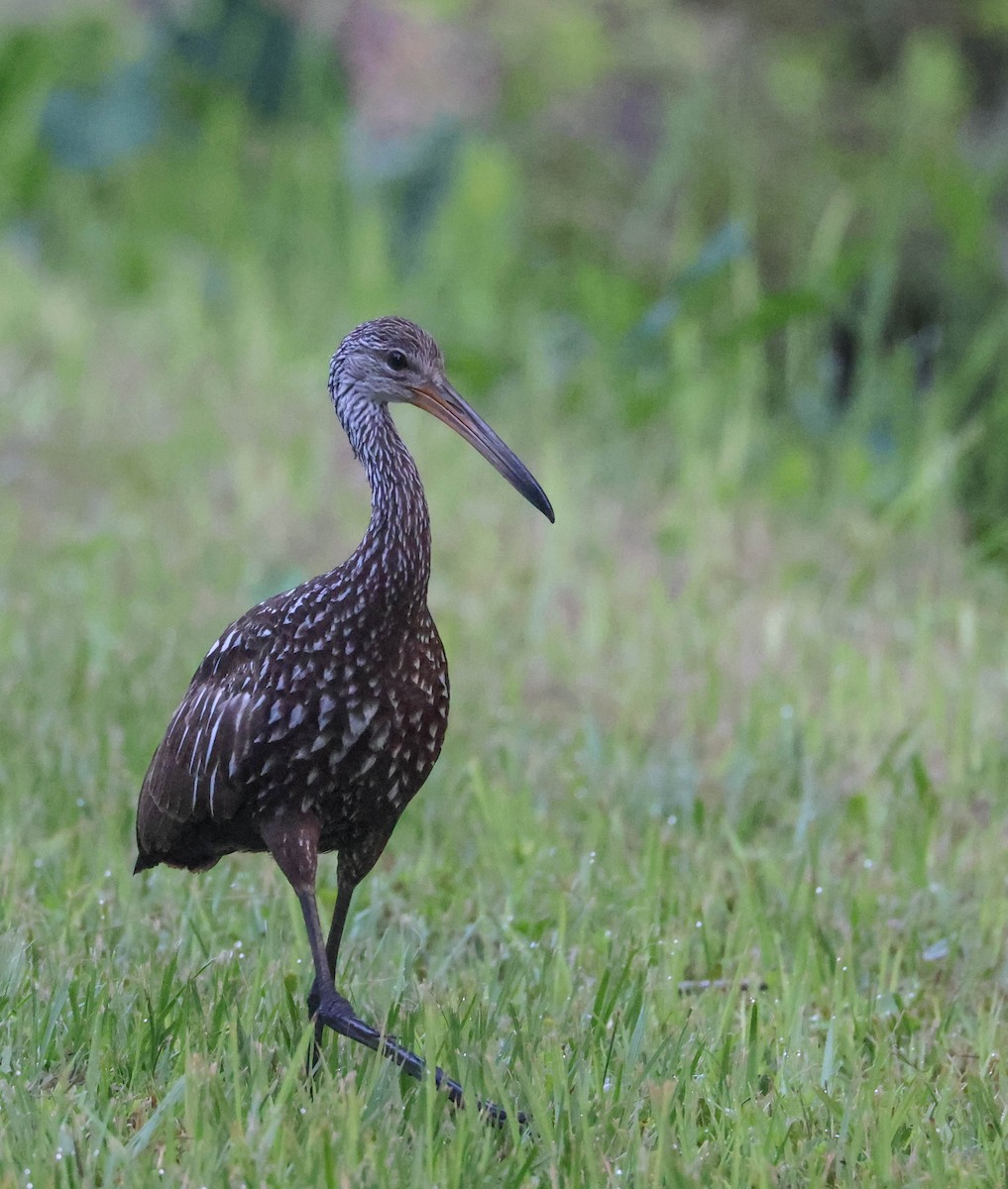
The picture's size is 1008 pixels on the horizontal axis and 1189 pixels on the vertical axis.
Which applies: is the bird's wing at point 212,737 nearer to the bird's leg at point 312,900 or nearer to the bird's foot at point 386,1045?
the bird's leg at point 312,900

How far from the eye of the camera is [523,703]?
4945mm

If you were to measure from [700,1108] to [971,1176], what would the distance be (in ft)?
1.47

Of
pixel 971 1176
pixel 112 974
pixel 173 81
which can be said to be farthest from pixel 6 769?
pixel 173 81

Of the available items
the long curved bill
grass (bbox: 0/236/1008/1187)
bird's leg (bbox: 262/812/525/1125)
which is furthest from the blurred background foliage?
bird's leg (bbox: 262/812/525/1125)

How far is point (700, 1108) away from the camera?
288 cm

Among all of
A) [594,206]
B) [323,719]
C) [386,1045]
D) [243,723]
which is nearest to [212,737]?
[243,723]

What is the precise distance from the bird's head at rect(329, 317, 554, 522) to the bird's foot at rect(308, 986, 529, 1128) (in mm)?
905

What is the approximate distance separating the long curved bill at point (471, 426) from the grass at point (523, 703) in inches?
34.0

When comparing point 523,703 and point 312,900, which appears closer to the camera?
point 312,900

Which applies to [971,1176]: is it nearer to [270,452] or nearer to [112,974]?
[112,974]

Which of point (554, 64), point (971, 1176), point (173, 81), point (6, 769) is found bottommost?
point (971, 1176)

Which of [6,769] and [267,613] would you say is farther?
[6,769]

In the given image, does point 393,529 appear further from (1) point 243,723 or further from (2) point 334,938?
(2) point 334,938

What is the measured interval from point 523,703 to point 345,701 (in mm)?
2067
